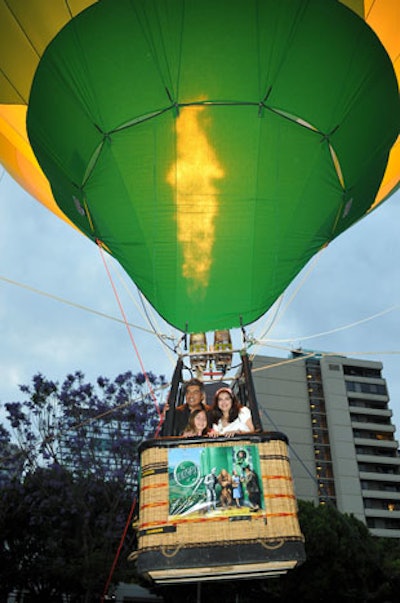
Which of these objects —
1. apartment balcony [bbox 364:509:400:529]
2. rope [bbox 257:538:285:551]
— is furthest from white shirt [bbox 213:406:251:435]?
apartment balcony [bbox 364:509:400:529]

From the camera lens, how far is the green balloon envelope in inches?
197

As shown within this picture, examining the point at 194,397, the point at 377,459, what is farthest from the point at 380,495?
the point at 194,397

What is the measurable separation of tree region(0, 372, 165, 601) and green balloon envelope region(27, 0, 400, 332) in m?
10.1

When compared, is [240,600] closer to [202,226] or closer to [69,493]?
[69,493]

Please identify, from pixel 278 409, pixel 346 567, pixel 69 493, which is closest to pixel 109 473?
pixel 69 493

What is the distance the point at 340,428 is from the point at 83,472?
38.5 meters

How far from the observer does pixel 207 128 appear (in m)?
5.47

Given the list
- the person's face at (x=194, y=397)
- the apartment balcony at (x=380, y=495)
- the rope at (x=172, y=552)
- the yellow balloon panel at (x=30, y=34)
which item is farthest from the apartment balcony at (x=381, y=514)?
the rope at (x=172, y=552)

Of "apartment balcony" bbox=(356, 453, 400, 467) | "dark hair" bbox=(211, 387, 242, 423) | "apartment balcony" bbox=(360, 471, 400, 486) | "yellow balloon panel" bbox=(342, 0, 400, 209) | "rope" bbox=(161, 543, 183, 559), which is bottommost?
"rope" bbox=(161, 543, 183, 559)

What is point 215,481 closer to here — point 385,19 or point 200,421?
point 200,421

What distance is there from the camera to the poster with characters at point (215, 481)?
140 inches

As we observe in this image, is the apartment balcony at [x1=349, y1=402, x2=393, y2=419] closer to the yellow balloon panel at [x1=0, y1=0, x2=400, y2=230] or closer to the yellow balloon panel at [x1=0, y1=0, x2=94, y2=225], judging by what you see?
the yellow balloon panel at [x1=0, y1=0, x2=400, y2=230]

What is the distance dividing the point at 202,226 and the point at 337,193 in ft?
5.20

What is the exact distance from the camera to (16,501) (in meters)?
18.1
